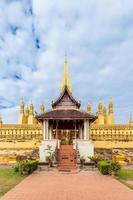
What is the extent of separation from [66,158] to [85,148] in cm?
342

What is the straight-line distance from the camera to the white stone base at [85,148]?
26.7 m

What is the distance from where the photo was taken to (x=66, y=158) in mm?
24031

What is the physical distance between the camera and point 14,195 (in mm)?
10672

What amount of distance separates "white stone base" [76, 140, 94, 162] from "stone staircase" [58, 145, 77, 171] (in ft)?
2.73

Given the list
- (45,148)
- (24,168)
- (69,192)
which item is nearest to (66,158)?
(45,148)

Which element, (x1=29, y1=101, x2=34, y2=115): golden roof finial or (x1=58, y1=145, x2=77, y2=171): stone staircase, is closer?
(x1=58, y1=145, x2=77, y2=171): stone staircase

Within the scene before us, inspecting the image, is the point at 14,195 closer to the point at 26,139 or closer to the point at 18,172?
the point at 18,172

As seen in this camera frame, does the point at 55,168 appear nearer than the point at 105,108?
Yes

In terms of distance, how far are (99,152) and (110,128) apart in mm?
2841

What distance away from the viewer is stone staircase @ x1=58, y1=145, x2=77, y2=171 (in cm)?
2172

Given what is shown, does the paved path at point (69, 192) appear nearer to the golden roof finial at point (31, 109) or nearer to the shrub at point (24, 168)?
the shrub at point (24, 168)

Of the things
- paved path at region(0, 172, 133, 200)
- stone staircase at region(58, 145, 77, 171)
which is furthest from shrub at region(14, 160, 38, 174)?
paved path at region(0, 172, 133, 200)

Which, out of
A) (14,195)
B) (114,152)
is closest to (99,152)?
(114,152)

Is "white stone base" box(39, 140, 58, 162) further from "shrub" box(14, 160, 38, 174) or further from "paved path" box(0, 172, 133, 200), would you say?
"paved path" box(0, 172, 133, 200)
